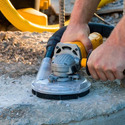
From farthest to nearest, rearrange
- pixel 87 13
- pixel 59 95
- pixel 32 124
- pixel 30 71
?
pixel 30 71
pixel 87 13
pixel 59 95
pixel 32 124

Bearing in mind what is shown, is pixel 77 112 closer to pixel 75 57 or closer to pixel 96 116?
pixel 96 116

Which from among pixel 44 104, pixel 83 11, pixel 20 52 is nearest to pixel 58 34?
pixel 83 11

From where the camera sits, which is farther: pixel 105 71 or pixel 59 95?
pixel 59 95

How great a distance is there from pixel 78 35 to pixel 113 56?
1.31 ft

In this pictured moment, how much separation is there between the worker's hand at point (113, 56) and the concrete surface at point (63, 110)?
0.58 ft

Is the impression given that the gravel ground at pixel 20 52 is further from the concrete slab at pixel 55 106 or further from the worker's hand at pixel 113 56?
the worker's hand at pixel 113 56

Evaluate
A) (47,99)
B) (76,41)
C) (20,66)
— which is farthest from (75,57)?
(20,66)

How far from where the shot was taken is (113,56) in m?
1.44

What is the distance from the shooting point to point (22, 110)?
4.99 ft

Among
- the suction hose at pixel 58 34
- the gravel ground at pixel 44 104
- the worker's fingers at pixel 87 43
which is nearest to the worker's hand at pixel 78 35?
the worker's fingers at pixel 87 43

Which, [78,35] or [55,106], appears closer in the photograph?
[55,106]

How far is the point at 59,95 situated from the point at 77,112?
0.49 ft

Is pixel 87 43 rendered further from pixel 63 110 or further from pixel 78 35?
pixel 63 110

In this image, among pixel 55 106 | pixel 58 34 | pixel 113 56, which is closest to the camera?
pixel 113 56
